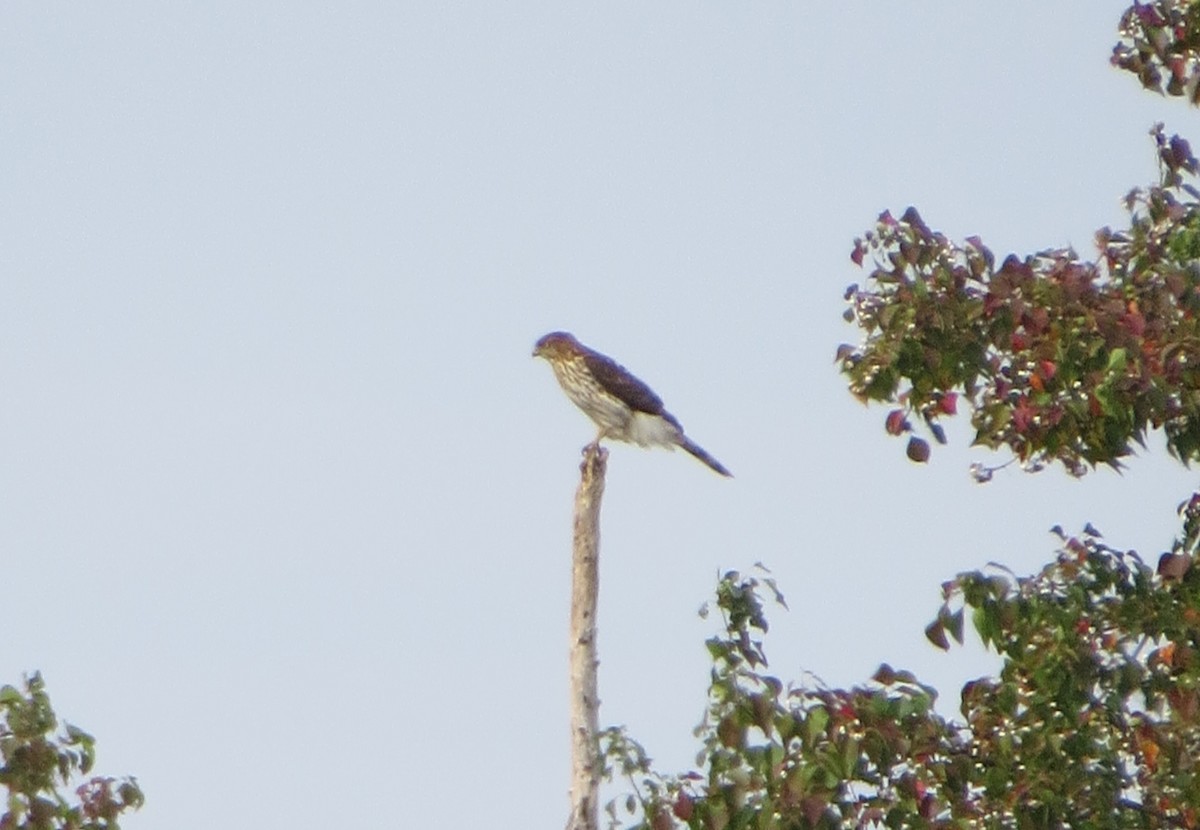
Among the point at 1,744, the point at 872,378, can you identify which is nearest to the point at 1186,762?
the point at 872,378

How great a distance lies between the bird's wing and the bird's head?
0.59ft

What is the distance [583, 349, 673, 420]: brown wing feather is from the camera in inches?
706

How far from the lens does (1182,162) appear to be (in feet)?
30.7

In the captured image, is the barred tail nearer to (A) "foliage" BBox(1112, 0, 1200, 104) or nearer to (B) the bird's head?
(B) the bird's head

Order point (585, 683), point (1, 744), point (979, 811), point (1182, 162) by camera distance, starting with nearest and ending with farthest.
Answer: point (979, 811) → point (1, 744) → point (1182, 162) → point (585, 683)

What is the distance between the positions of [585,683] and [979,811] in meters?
2.44

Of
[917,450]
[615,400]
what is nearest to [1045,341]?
[917,450]

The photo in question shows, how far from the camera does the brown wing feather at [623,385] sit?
1792 cm

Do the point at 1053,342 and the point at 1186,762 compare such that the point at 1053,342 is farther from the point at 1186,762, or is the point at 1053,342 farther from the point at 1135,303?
the point at 1186,762

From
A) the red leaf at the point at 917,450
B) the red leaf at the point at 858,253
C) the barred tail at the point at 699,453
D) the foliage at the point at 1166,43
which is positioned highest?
the barred tail at the point at 699,453

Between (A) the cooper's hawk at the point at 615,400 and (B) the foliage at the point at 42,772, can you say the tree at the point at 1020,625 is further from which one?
(A) the cooper's hawk at the point at 615,400

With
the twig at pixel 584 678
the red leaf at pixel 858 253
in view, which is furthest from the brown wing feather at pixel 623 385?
the red leaf at pixel 858 253

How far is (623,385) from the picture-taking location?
59.2ft

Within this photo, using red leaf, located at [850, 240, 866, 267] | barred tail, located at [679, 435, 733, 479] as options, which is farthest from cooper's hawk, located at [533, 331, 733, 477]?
red leaf, located at [850, 240, 866, 267]
